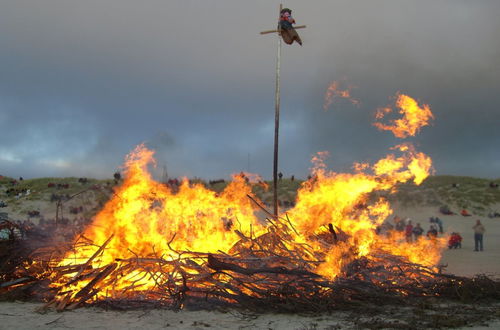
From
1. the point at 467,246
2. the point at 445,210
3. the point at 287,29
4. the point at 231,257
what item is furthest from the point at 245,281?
the point at 445,210

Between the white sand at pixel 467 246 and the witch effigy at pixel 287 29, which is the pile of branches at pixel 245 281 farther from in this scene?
the witch effigy at pixel 287 29

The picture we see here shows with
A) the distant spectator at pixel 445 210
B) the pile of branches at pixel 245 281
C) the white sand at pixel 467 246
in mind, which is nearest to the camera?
the pile of branches at pixel 245 281

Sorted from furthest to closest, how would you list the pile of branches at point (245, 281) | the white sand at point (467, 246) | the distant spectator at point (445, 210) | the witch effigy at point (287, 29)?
the distant spectator at point (445, 210)
the white sand at point (467, 246)
the witch effigy at point (287, 29)
the pile of branches at point (245, 281)

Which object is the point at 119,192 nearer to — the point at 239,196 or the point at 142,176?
the point at 142,176

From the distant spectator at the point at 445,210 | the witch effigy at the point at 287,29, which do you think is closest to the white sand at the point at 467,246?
the distant spectator at the point at 445,210

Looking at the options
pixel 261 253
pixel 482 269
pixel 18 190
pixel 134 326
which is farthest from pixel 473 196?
pixel 18 190

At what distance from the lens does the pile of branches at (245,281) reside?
26.2 feet

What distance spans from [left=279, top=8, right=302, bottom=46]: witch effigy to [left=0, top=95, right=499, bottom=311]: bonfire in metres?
3.98

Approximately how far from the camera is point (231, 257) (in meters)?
8.66

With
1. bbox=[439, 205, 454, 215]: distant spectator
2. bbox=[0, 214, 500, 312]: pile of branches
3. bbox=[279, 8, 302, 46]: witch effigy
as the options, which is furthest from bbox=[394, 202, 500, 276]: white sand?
A: bbox=[279, 8, 302, 46]: witch effigy

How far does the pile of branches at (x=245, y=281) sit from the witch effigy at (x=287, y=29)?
5279 millimetres

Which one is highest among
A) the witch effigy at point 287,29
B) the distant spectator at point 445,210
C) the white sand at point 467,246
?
the witch effigy at point 287,29

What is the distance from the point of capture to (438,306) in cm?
A: 825

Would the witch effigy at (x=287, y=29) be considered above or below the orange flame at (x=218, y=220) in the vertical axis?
above
